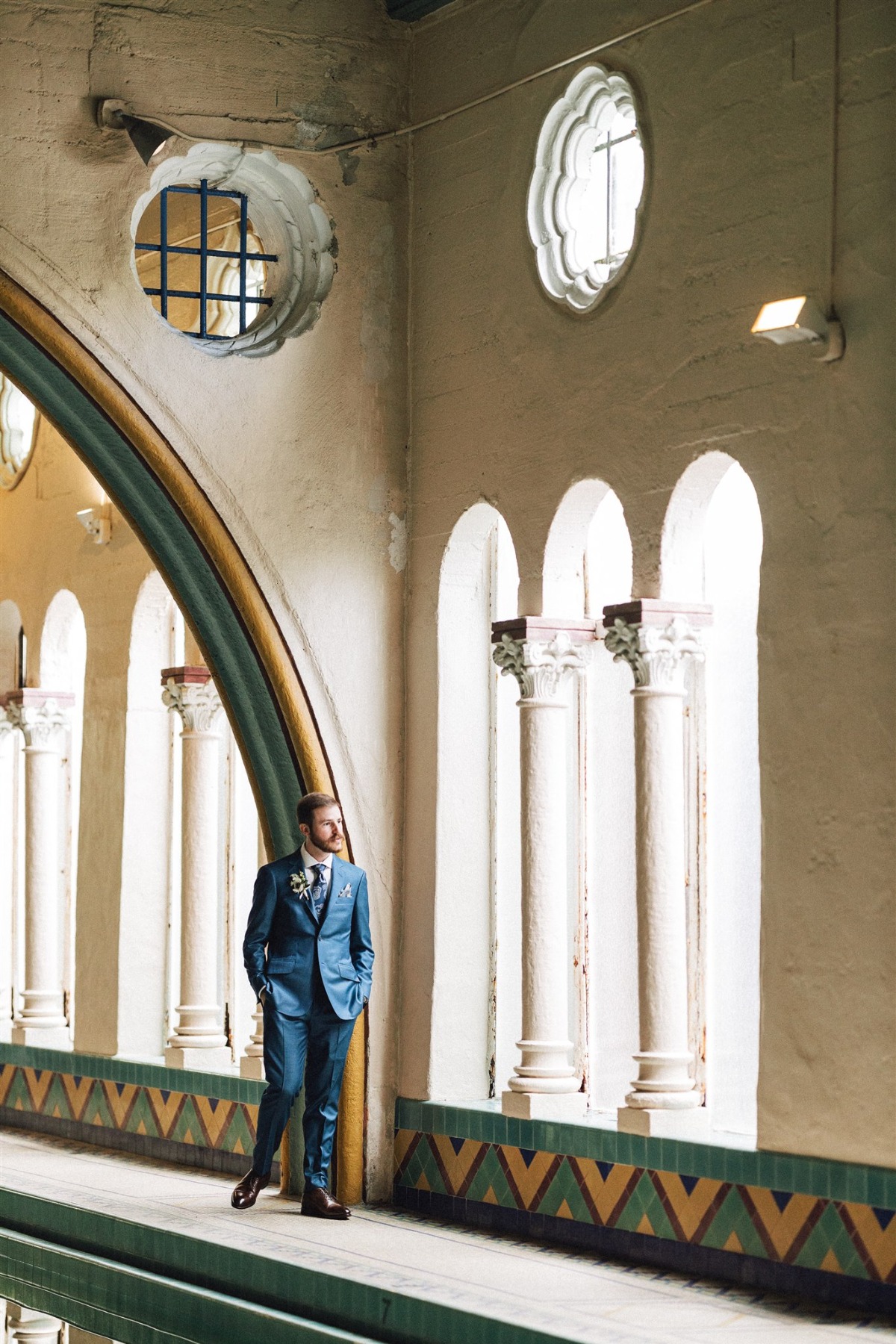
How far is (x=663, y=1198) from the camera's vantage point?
804 centimetres

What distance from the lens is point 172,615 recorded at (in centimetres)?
1226

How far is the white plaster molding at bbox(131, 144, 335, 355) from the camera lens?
959cm

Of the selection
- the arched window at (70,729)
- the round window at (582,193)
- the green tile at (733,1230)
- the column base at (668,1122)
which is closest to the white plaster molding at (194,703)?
the arched window at (70,729)

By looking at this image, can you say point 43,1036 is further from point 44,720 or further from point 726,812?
point 726,812

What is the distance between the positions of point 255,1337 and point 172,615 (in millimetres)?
5325

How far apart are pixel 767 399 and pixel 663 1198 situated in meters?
3.06

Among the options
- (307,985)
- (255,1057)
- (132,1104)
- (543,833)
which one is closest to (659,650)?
(543,833)

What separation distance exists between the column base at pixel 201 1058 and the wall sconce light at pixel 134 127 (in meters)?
4.82

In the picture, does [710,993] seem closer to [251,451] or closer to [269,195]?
[251,451]

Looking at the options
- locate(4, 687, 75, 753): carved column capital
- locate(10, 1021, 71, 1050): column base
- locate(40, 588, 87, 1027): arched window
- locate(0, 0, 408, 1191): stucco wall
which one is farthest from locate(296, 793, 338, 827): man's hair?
locate(4, 687, 75, 753): carved column capital

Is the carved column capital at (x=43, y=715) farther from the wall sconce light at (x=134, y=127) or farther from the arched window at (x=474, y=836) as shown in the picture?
the wall sconce light at (x=134, y=127)

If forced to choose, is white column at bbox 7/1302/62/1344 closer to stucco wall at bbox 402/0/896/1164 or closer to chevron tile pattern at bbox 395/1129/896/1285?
chevron tile pattern at bbox 395/1129/896/1285

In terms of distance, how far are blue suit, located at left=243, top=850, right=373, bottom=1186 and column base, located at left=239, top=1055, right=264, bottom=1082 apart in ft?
5.15

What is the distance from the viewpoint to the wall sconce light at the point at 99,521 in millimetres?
12305
